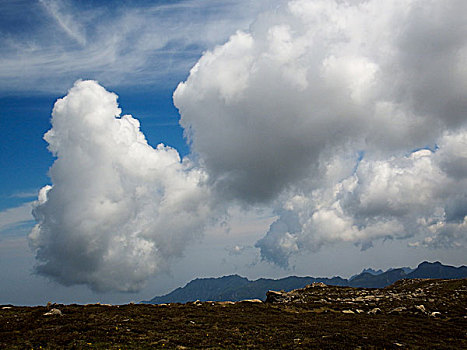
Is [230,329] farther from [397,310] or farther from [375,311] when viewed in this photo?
[397,310]

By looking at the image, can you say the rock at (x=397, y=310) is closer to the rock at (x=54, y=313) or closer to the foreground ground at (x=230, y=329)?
the foreground ground at (x=230, y=329)

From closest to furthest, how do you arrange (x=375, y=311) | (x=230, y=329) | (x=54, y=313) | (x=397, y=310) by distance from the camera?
(x=230, y=329) → (x=54, y=313) → (x=397, y=310) → (x=375, y=311)

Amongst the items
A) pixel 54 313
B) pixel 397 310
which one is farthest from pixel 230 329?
pixel 397 310

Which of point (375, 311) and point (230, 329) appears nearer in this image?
point (230, 329)

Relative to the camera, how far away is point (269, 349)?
31062mm

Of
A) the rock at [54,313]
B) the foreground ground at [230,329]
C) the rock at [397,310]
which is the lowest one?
the rock at [397,310]

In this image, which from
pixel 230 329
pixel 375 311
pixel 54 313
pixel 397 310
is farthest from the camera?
pixel 375 311

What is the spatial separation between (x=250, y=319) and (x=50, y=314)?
90.4 feet

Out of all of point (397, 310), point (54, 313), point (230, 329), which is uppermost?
point (54, 313)

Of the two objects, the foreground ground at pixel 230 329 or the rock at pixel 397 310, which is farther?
the rock at pixel 397 310

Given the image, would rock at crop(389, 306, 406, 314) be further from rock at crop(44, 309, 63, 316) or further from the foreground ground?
rock at crop(44, 309, 63, 316)

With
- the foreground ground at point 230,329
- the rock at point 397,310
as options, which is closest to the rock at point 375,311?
the foreground ground at point 230,329

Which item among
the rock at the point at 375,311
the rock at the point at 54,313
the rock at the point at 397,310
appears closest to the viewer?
the rock at the point at 54,313

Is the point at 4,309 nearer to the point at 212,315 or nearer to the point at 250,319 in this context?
the point at 212,315
